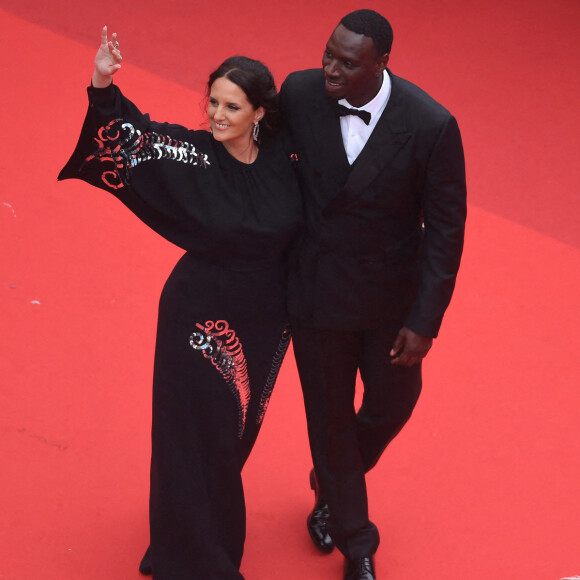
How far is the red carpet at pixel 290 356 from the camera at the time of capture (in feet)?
9.89

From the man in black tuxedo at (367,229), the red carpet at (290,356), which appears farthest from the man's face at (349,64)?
the red carpet at (290,356)

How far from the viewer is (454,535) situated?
3.07 metres

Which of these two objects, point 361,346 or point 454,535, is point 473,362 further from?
point 361,346

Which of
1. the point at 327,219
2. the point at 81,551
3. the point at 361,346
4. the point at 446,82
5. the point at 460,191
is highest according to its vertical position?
the point at 446,82

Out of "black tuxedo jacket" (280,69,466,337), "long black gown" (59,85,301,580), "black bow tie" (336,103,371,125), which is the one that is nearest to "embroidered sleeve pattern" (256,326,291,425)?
"long black gown" (59,85,301,580)

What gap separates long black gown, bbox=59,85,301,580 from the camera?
248 cm

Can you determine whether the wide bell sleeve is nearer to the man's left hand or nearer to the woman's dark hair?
the woman's dark hair

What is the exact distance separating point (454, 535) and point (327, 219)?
117 centimetres

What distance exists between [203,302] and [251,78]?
591 millimetres

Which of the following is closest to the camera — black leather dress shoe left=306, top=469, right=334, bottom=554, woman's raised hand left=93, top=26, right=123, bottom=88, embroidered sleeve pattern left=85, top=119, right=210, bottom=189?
woman's raised hand left=93, top=26, right=123, bottom=88

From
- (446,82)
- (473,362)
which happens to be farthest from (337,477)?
(446,82)

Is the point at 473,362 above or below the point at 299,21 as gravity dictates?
below

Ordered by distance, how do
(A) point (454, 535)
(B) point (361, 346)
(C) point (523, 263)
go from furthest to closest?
(C) point (523, 263), (A) point (454, 535), (B) point (361, 346)

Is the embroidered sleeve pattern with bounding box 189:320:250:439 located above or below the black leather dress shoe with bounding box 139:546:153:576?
above
